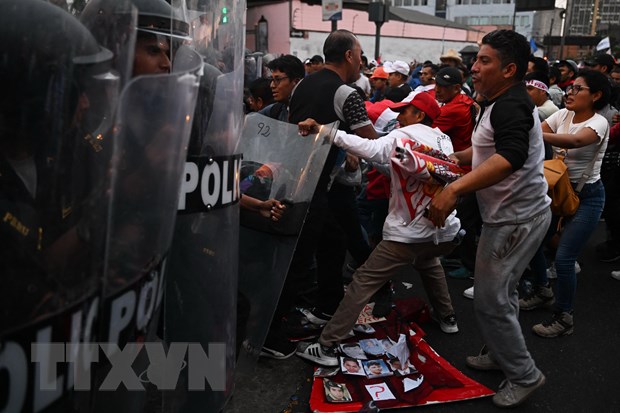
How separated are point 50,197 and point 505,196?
2349mm

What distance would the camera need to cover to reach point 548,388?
314cm

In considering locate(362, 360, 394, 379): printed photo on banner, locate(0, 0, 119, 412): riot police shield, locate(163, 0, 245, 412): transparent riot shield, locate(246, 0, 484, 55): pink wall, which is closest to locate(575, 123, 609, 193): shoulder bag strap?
locate(362, 360, 394, 379): printed photo on banner

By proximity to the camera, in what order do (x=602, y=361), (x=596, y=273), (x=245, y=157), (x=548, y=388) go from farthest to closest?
(x=596, y=273), (x=602, y=361), (x=548, y=388), (x=245, y=157)

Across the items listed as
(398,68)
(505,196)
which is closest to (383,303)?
(505,196)

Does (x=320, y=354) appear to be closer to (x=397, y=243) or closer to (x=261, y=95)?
(x=397, y=243)

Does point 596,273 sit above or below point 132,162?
below

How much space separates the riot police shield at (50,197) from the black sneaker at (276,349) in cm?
245

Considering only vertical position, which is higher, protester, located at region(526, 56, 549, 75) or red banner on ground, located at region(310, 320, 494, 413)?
protester, located at region(526, 56, 549, 75)

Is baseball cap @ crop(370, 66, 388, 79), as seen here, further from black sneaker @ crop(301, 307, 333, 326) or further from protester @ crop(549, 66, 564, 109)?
black sneaker @ crop(301, 307, 333, 326)

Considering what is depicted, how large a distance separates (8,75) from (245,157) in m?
1.54

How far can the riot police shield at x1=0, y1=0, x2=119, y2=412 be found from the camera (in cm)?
84

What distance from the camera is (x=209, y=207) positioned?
4.89ft

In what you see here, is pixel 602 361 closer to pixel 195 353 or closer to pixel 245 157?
pixel 245 157

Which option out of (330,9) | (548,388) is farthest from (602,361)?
(330,9)
